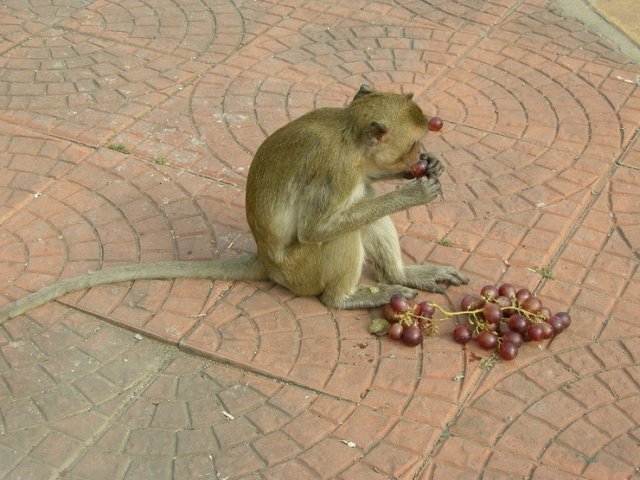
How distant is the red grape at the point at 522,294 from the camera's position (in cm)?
484

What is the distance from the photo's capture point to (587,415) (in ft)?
14.3

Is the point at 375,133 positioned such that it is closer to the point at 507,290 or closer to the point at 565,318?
the point at 507,290

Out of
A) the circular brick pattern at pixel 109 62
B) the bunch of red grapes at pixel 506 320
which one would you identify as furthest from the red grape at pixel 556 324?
the circular brick pattern at pixel 109 62

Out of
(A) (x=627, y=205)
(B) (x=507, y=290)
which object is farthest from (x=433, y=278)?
(A) (x=627, y=205)

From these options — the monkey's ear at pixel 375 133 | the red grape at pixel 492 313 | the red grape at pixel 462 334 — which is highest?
the monkey's ear at pixel 375 133

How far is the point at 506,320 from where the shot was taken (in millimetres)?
4812

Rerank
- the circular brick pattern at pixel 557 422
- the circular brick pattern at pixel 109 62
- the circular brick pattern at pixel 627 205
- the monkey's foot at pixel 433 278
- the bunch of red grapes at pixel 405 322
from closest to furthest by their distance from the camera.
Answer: the circular brick pattern at pixel 557 422 → the bunch of red grapes at pixel 405 322 → the monkey's foot at pixel 433 278 → the circular brick pattern at pixel 627 205 → the circular brick pattern at pixel 109 62

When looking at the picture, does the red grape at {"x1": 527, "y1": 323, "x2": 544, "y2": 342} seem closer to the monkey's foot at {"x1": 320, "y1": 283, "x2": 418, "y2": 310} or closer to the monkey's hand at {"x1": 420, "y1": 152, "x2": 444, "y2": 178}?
the monkey's foot at {"x1": 320, "y1": 283, "x2": 418, "y2": 310}

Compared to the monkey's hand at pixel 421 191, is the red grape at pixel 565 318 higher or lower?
lower

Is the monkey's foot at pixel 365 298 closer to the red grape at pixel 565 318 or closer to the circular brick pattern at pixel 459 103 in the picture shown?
the red grape at pixel 565 318

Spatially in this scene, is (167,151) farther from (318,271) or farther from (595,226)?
(595,226)

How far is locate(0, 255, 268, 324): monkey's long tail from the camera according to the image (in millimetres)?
4961

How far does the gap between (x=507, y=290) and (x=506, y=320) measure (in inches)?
6.9

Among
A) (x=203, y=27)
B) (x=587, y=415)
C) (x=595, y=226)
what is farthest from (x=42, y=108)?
(x=587, y=415)
